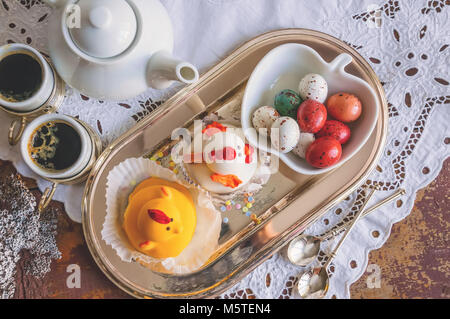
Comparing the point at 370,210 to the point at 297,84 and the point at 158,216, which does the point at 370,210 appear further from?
the point at 158,216

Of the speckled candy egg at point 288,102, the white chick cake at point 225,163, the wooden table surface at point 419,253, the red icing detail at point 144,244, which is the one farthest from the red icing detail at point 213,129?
the wooden table surface at point 419,253

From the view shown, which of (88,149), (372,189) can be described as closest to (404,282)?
(372,189)

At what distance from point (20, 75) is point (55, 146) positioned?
15 centimetres

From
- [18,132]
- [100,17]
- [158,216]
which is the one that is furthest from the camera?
[18,132]

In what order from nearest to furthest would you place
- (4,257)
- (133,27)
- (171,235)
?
(133,27), (171,235), (4,257)

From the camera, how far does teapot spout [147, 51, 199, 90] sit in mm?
533

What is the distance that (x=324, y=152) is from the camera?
0.65 m

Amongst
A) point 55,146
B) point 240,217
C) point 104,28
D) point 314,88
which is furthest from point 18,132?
point 314,88

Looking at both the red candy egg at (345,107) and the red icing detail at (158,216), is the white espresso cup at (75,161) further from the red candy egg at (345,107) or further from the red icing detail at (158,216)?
the red candy egg at (345,107)

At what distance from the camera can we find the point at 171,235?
66 cm

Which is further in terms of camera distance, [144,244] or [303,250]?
[303,250]

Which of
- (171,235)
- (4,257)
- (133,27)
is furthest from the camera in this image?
(4,257)
